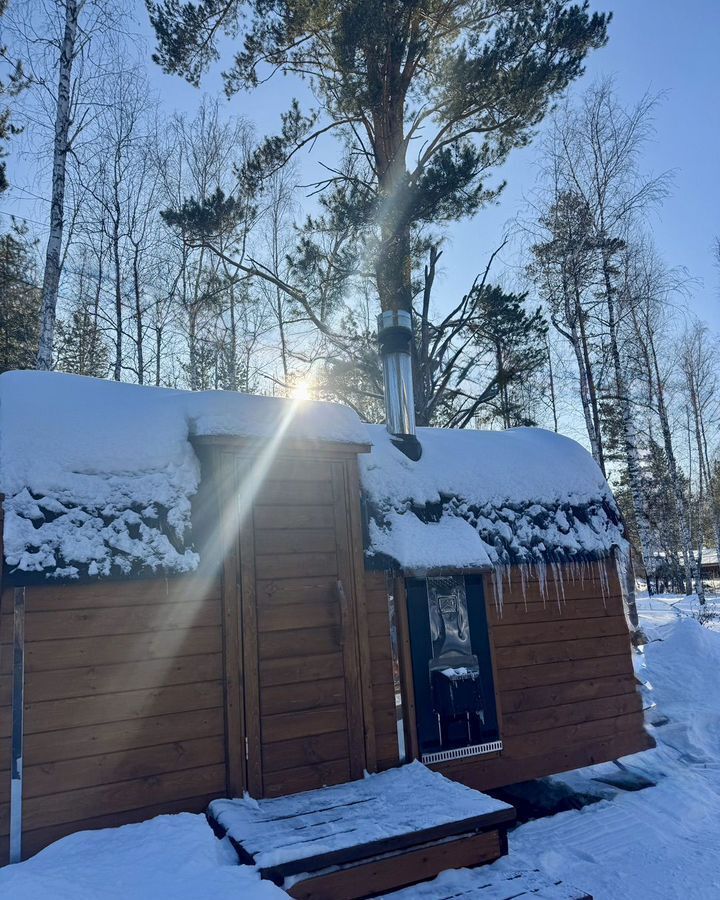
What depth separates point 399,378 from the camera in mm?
6125

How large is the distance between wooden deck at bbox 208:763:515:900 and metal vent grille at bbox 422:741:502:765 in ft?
2.32

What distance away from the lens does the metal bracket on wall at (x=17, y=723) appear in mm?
3395

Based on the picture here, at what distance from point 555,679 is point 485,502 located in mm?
1758

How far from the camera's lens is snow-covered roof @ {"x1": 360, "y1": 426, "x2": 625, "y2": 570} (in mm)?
5160

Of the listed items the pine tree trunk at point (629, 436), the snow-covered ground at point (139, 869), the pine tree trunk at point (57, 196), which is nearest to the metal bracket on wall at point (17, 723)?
the snow-covered ground at point (139, 869)

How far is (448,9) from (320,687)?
35.9ft

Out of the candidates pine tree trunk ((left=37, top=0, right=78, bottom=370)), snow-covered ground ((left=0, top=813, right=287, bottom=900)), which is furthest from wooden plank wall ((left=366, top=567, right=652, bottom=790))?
pine tree trunk ((left=37, top=0, right=78, bottom=370))

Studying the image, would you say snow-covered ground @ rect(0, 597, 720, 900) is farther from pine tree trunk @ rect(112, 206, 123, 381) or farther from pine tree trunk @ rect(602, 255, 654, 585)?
pine tree trunk @ rect(112, 206, 123, 381)

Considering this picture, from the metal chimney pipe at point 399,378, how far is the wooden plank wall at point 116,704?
2403mm

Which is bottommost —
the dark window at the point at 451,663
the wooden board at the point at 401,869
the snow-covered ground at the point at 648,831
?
→ the snow-covered ground at the point at 648,831

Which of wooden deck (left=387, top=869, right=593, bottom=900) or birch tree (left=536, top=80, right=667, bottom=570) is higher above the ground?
birch tree (left=536, top=80, right=667, bottom=570)

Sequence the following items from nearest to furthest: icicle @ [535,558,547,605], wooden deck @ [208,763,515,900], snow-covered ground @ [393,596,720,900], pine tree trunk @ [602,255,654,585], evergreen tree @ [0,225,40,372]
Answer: wooden deck @ [208,763,515,900]
snow-covered ground @ [393,596,720,900]
icicle @ [535,558,547,605]
pine tree trunk @ [602,255,654,585]
evergreen tree @ [0,225,40,372]

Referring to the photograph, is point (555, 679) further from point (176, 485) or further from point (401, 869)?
point (176, 485)

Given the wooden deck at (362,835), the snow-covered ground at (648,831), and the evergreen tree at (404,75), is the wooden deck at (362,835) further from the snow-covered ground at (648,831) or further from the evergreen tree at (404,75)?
the evergreen tree at (404,75)
